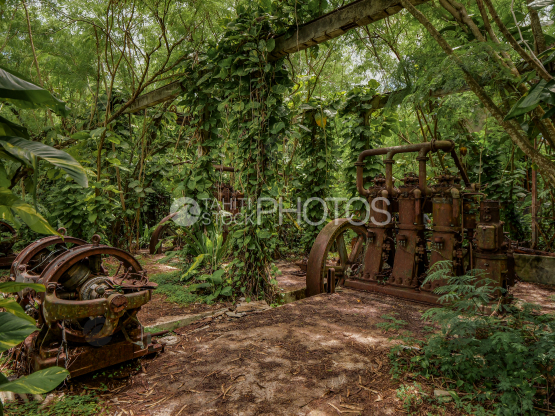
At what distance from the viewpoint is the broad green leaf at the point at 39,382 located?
79 centimetres

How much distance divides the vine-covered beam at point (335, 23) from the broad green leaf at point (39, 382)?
3282 mm

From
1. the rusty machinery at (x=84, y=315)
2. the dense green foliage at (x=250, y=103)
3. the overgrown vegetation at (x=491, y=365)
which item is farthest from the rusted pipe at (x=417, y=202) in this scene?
the rusty machinery at (x=84, y=315)

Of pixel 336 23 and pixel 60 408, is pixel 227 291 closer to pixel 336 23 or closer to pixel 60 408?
pixel 60 408

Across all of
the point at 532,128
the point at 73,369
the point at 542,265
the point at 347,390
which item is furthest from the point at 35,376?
the point at 542,265

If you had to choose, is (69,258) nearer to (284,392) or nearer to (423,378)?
(284,392)

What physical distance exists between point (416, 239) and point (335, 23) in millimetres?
2529

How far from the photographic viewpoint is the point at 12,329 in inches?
31.3

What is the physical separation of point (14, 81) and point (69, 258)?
5.27 feet

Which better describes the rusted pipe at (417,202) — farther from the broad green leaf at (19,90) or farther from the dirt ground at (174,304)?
the broad green leaf at (19,90)

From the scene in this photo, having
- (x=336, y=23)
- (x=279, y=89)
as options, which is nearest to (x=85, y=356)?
(x=279, y=89)

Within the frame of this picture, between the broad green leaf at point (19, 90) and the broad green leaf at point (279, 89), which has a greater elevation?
the broad green leaf at point (279, 89)

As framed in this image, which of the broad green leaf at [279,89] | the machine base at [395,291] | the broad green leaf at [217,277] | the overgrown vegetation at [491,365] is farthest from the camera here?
the broad green leaf at [217,277]

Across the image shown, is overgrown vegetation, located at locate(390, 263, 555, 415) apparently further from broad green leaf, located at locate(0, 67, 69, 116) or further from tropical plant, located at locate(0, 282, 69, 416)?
broad green leaf, located at locate(0, 67, 69, 116)

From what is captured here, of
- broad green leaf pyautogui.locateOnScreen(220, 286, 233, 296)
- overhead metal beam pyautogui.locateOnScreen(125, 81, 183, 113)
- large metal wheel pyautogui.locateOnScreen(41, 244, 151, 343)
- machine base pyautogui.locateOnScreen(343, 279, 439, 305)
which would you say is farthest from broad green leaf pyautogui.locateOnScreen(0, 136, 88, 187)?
overhead metal beam pyautogui.locateOnScreen(125, 81, 183, 113)
